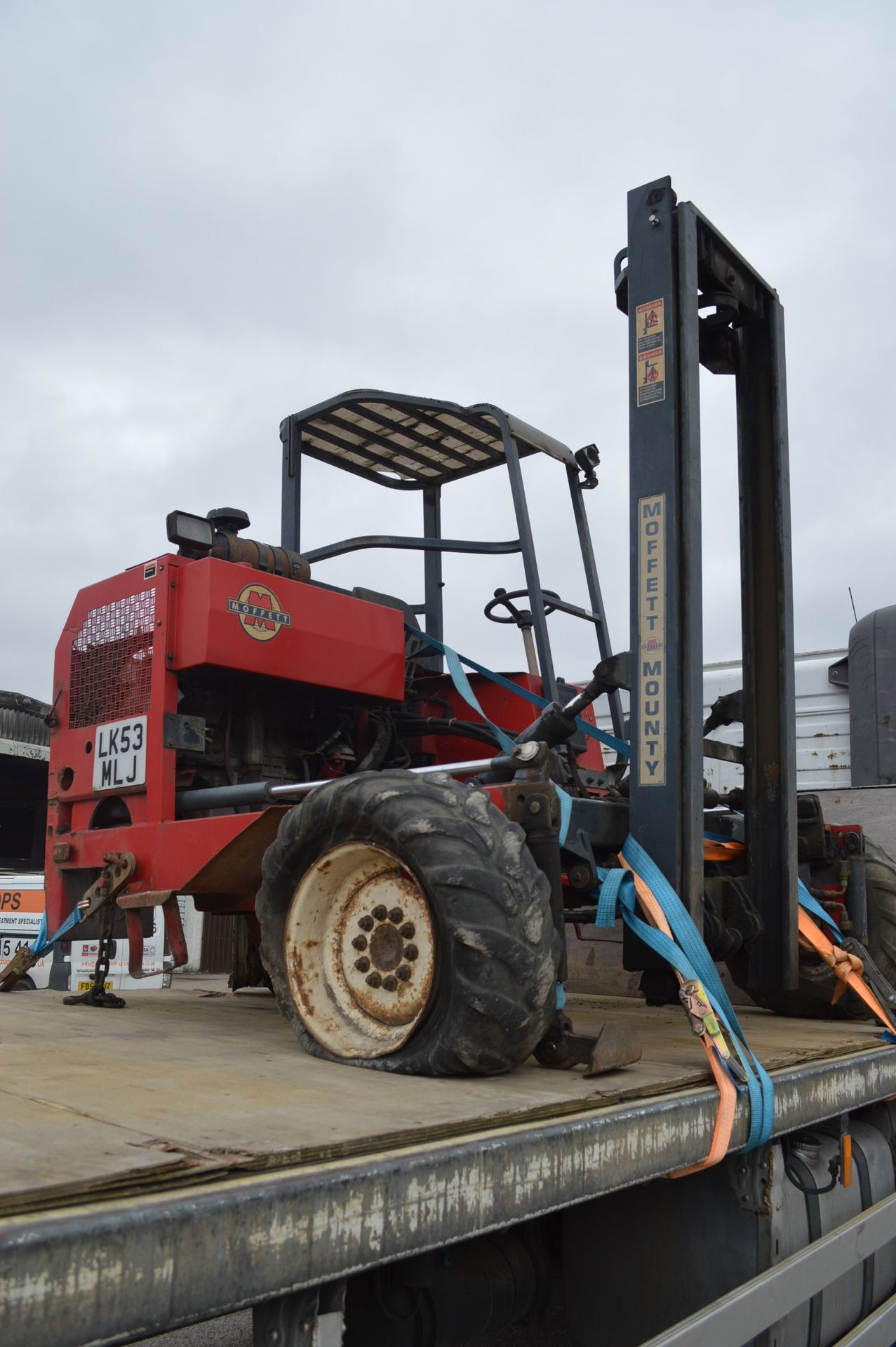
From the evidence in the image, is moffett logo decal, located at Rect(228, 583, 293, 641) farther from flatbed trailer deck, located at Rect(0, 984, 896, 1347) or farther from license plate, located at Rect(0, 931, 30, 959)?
license plate, located at Rect(0, 931, 30, 959)

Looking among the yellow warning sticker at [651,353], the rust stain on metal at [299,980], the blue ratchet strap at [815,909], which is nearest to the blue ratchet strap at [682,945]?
the rust stain on metal at [299,980]

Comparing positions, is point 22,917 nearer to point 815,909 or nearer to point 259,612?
point 259,612

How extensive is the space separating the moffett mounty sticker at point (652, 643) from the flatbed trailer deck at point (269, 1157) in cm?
79

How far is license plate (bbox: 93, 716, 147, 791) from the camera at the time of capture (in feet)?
13.5

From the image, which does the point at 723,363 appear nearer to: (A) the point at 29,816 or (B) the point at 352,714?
(B) the point at 352,714

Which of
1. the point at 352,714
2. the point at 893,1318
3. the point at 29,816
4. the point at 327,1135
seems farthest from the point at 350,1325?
the point at 29,816

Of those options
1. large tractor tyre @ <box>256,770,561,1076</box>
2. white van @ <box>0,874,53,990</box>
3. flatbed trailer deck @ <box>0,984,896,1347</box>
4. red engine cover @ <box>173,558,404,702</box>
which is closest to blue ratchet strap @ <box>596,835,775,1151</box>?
flatbed trailer deck @ <box>0,984,896,1347</box>

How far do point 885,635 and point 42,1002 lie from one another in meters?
5.15

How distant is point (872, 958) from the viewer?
4086 millimetres

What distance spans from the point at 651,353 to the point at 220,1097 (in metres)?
2.40

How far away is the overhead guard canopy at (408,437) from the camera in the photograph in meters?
4.95

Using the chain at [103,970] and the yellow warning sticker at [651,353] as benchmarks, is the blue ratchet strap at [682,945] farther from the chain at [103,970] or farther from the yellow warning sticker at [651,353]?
the chain at [103,970]

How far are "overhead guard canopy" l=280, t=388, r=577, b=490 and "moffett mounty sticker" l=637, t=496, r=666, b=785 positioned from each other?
5.40 feet

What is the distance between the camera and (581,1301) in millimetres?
2525
